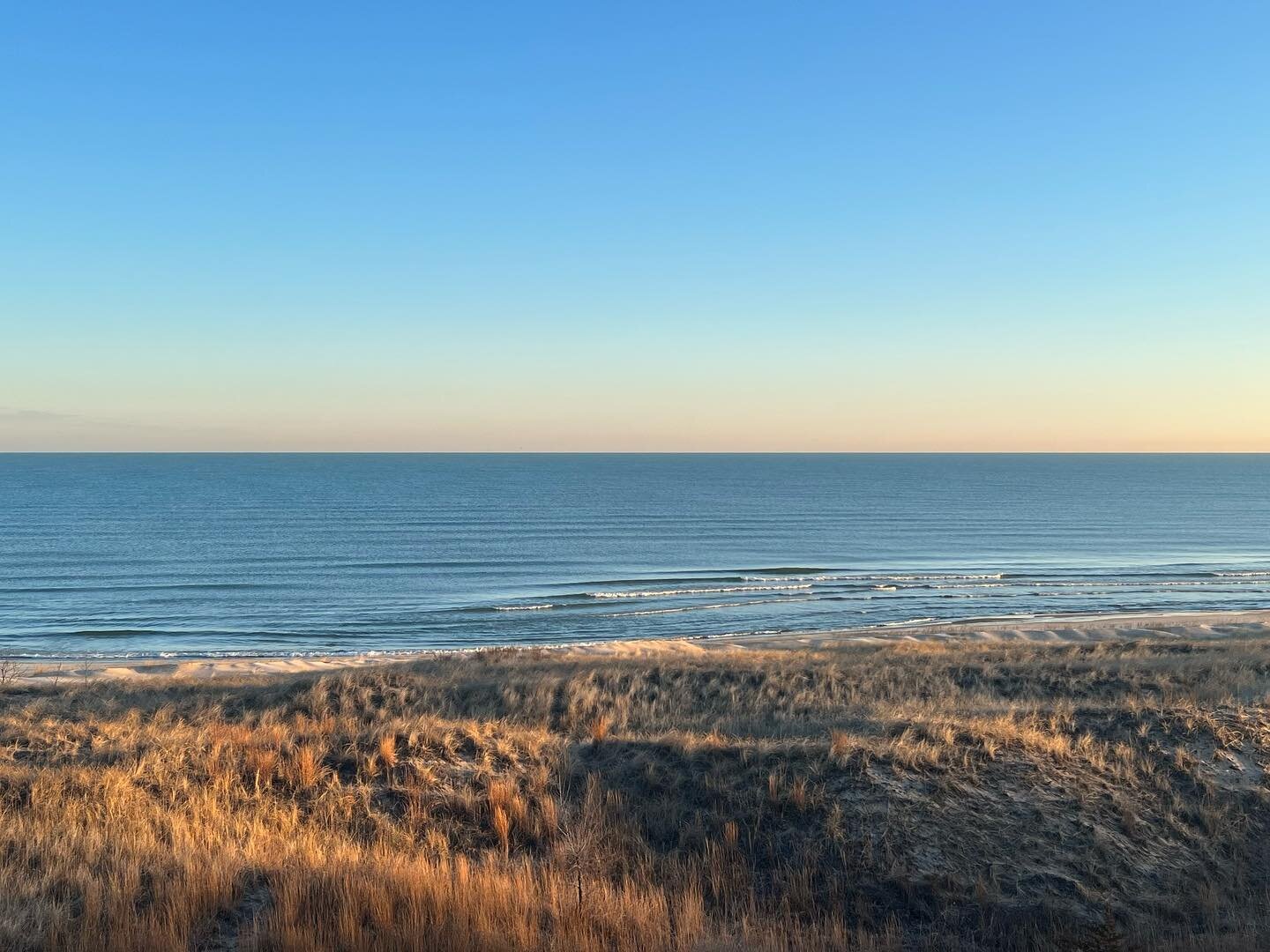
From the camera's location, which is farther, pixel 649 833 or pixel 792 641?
pixel 792 641

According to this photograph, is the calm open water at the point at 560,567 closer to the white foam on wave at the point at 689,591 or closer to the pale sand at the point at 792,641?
the white foam on wave at the point at 689,591

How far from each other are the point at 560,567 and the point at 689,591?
39.1 ft

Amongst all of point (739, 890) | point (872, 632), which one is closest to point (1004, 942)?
point (739, 890)

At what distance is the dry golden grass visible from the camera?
6.23 m

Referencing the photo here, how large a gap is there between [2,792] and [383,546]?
6056cm

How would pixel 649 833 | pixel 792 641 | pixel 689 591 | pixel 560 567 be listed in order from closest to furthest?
pixel 649 833 < pixel 792 641 < pixel 689 591 < pixel 560 567

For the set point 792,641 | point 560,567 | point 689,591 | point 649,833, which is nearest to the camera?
point 649,833

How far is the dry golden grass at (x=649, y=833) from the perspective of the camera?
6227mm

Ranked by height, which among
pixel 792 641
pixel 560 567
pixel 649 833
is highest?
pixel 649 833

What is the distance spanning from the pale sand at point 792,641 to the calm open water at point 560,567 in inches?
129

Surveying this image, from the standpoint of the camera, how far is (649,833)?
9367 mm

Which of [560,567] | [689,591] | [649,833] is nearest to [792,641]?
[689,591]

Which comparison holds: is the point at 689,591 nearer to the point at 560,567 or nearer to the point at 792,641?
the point at 560,567

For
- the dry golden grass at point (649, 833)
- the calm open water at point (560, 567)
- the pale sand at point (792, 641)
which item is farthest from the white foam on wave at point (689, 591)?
the dry golden grass at point (649, 833)
